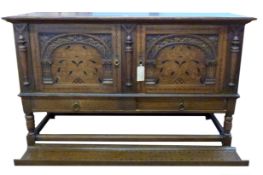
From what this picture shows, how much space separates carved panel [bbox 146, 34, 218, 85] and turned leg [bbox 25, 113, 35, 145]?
108cm

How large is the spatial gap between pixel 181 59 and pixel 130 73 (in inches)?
16.9

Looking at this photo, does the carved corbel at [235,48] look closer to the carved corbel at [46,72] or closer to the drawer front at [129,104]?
the drawer front at [129,104]

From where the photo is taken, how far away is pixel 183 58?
2432 mm

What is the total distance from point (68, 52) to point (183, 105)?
106cm

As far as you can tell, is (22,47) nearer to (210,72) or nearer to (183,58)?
(183,58)

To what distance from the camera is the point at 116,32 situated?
7.72ft

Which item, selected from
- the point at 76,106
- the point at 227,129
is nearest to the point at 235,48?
the point at 227,129

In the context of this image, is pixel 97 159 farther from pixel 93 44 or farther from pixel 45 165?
pixel 93 44

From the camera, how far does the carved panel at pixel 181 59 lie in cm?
238

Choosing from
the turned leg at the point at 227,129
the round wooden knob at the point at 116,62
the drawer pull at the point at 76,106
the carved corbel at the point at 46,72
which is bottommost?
the turned leg at the point at 227,129

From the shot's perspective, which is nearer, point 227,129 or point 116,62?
point 116,62

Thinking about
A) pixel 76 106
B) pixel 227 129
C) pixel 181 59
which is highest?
pixel 181 59

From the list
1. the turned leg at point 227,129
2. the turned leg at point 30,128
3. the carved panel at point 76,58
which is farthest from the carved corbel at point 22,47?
the turned leg at point 227,129

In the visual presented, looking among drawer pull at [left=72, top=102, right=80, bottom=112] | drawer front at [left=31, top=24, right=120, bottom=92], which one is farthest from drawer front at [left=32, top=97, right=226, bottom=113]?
drawer front at [left=31, top=24, right=120, bottom=92]
